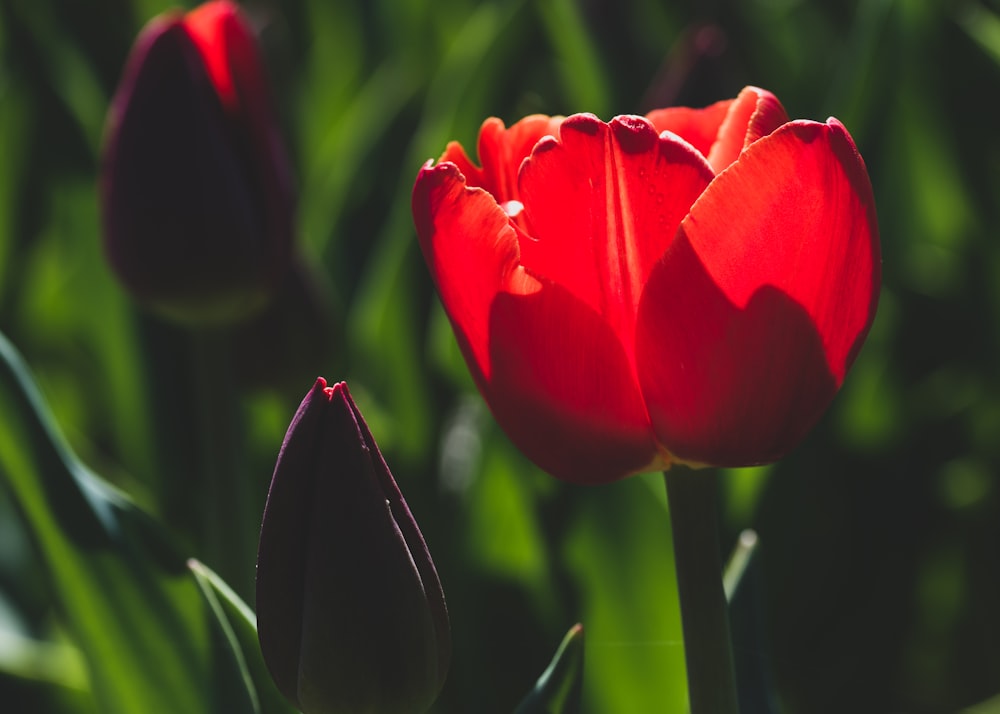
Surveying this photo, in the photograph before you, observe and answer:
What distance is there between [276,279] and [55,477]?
26 centimetres

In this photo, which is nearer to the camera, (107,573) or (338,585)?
(338,585)

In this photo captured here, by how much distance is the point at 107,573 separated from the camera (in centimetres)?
67

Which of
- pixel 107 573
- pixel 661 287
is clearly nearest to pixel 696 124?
pixel 661 287

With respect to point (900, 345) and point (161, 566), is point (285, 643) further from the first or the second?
point (900, 345)

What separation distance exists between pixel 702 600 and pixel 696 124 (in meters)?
0.20

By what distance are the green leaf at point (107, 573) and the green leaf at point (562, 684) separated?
18 centimetres

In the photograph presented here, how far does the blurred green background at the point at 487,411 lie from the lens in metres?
0.88

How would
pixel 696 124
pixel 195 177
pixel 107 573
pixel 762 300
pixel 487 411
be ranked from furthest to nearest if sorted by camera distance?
1. pixel 487 411
2. pixel 195 177
3. pixel 107 573
4. pixel 696 124
5. pixel 762 300

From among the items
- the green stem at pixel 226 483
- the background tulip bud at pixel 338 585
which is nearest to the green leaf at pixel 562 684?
the background tulip bud at pixel 338 585

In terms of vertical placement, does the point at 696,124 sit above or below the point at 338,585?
above

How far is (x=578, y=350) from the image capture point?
44 cm

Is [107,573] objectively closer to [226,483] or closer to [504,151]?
[226,483]

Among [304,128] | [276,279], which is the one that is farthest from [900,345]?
[304,128]

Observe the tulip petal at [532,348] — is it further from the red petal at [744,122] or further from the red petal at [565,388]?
the red petal at [744,122]
